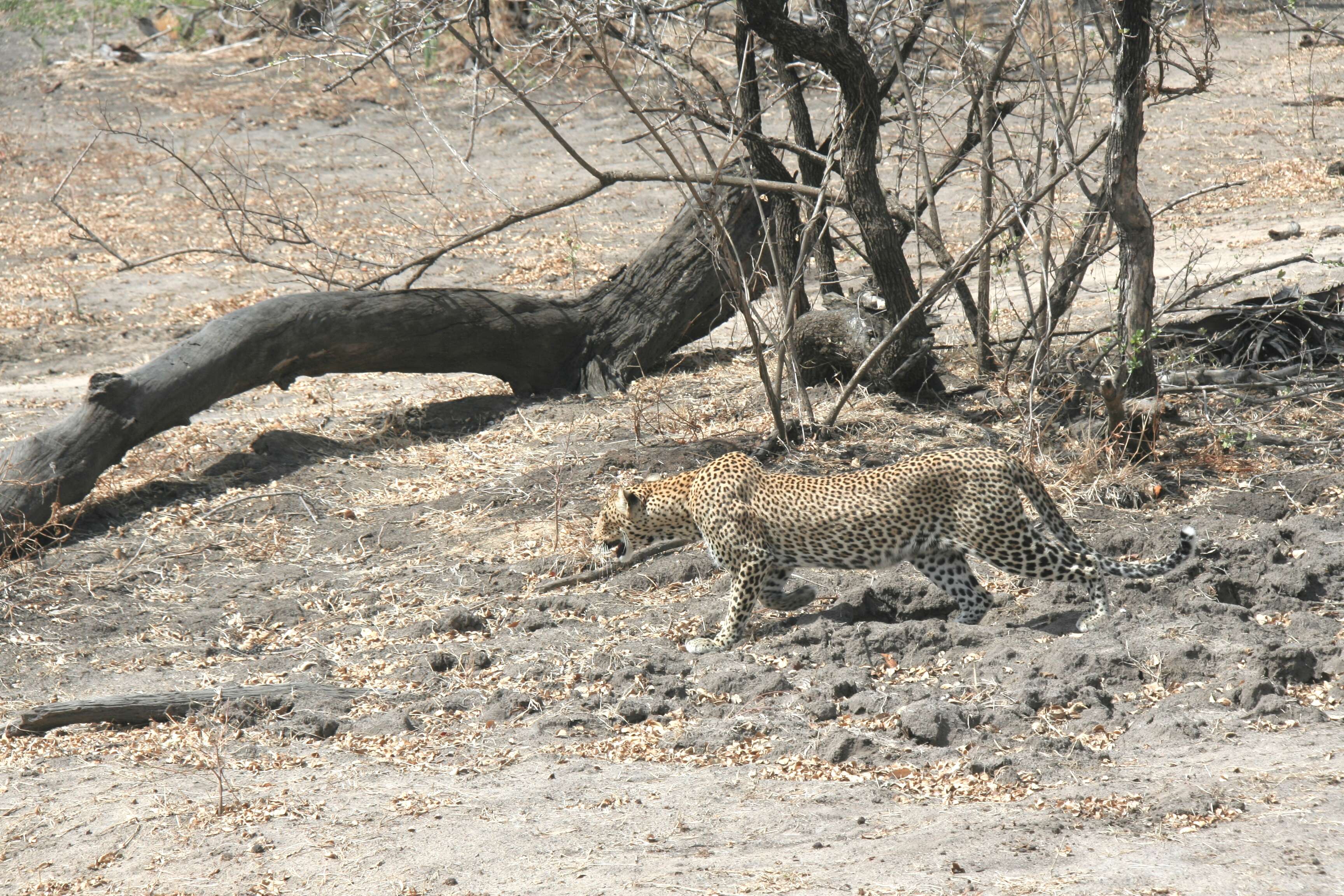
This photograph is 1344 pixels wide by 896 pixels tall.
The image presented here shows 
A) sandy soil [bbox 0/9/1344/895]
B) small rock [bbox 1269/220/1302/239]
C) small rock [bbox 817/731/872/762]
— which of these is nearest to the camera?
sandy soil [bbox 0/9/1344/895]

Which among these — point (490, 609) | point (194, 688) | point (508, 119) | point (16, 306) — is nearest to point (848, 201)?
point (490, 609)

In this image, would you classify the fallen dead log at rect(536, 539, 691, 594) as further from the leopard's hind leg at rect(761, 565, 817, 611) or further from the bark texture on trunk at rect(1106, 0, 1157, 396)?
the bark texture on trunk at rect(1106, 0, 1157, 396)

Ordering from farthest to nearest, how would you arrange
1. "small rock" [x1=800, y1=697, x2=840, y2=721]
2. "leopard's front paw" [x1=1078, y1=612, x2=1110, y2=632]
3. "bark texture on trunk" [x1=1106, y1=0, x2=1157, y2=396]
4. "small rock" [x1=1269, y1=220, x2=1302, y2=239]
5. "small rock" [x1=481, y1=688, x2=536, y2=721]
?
"small rock" [x1=1269, y1=220, x2=1302, y2=239] < "bark texture on trunk" [x1=1106, y1=0, x2=1157, y2=396] < "leopard's front paw" [x1=1078, y1=612, x2=1110, y2=632] < "small rock" [x1=481, y1=688, x2=536, y2=721] < "small rock" [x1=800, y1=697, x2=840, y2=721]

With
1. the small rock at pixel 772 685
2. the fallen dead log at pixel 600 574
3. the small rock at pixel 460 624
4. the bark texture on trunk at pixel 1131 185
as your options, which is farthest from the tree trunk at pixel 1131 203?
the small rock at pixel 460 624

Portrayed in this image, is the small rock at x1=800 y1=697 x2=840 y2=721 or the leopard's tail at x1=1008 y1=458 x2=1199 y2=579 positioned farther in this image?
the leopard's tail at x1=1008 y1=458 x2=1199 y2=579

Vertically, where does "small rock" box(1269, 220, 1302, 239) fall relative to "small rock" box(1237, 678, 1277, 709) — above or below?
above

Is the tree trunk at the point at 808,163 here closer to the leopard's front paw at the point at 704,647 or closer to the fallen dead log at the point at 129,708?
the leopard's front paw at the point at 704,647

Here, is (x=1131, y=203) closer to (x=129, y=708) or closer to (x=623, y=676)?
(x=623, y=676)

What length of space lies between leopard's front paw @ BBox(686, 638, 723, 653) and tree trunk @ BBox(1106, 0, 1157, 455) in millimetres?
3149

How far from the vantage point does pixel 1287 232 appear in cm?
1367

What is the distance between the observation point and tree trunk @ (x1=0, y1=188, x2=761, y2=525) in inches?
342

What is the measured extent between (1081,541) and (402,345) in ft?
18.3

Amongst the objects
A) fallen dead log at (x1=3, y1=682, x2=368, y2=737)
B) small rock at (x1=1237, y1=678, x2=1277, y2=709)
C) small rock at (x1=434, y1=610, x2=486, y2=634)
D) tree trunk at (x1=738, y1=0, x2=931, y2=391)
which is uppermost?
tree trunk at (x1=738, y1=0, x2=931, y2=391)

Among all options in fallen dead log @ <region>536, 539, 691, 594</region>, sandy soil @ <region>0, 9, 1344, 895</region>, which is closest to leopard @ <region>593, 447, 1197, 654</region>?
sandy soil @ <region>0, 9, 1344, 895</region>
